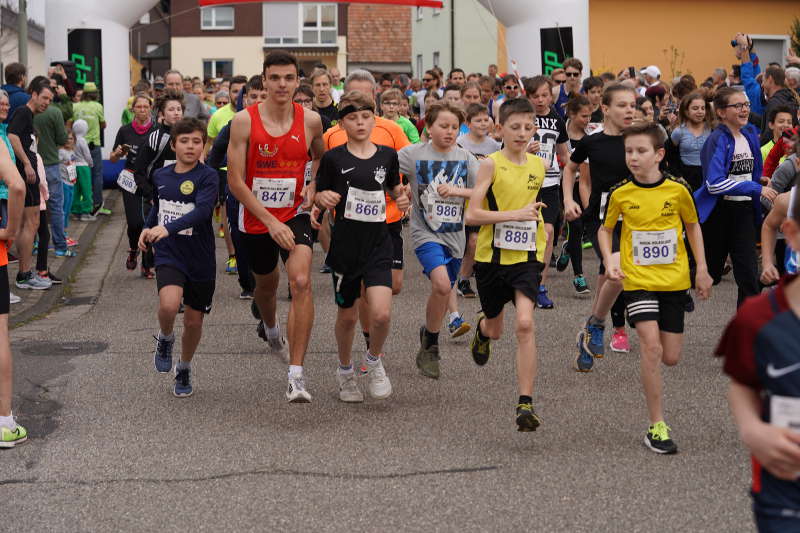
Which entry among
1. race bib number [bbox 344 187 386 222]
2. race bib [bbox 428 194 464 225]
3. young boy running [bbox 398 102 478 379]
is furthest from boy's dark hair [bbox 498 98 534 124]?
race bib [bbox 428 194 464 225]

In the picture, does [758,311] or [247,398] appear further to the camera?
[247,398]

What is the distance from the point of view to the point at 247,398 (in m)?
7.45

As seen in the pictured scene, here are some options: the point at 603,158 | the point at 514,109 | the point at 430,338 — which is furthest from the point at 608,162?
the point at 514,109

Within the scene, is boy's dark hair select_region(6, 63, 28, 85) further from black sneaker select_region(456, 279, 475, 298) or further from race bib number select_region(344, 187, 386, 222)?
race bib number select_region(344, 187, 386, 222)

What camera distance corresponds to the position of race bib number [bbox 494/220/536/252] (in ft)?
22.6

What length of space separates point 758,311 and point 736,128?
5.91 meters

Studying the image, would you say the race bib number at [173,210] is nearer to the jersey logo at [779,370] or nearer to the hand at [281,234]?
the hand at [281,234]

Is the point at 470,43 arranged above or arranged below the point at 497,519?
above

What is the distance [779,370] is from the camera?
2.99 meters

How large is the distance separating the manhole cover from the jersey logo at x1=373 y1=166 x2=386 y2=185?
300 cm

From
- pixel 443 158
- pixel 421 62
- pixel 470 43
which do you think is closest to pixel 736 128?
pixel 443 158

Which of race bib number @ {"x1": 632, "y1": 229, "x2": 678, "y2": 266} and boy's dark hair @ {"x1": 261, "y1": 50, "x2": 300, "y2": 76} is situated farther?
boy's dark hair @ {"x1": 261, "y1": 50, "x2": 300, "y2": 76}

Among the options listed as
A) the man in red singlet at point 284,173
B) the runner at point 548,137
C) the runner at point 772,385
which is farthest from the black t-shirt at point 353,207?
the runner at point 772,385

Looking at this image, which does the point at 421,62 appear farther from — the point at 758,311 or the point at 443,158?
the point at 758,311
